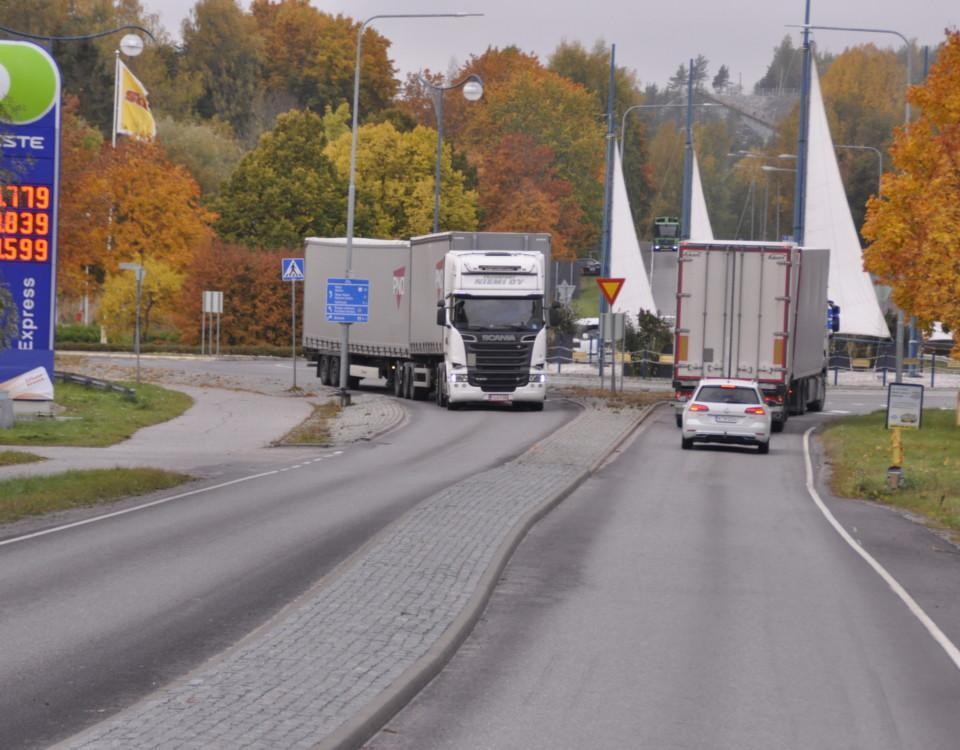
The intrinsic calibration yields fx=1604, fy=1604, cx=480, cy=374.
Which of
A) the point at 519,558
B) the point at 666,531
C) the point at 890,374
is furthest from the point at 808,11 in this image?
the point at 519,558

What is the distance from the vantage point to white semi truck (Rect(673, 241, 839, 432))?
38938mm

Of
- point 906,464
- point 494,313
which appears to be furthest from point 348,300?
point 906,464

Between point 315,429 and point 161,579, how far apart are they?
70.4 ft

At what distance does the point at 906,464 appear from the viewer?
3067 centimetres

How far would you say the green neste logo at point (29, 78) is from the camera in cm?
3375

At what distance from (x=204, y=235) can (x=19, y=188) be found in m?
44.9

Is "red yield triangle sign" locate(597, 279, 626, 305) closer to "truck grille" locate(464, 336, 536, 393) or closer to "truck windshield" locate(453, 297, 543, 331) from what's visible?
"truck windshield" locate(453, 297, 543, 331)

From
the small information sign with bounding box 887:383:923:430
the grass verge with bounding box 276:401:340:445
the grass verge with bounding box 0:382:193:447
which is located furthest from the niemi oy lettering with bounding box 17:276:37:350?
the small information sign with bounding box 887:383:923:430

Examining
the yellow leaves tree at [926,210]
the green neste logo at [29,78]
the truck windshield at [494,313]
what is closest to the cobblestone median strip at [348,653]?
the green neste logo at [29,78]

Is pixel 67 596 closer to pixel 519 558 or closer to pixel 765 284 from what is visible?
pixel 519 558

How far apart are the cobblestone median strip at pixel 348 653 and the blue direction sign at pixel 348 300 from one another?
882 inches

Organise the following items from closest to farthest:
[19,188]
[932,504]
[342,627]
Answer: [342,627], [932,504], [19,188]

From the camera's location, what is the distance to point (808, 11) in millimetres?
56125

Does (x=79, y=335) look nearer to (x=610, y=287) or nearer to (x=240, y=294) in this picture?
(x=240, y=294)
